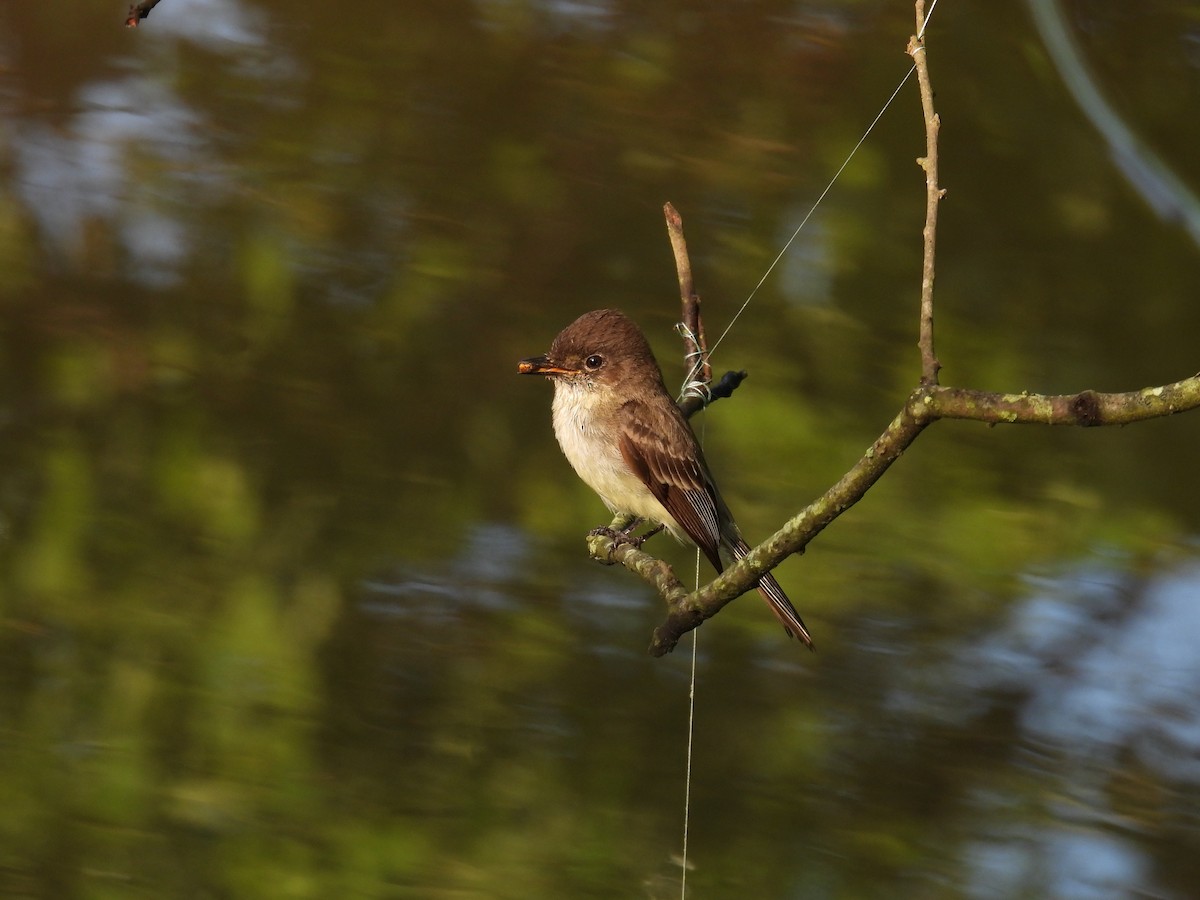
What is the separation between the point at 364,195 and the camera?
10.2 ft

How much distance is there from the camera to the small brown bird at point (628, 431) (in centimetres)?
194

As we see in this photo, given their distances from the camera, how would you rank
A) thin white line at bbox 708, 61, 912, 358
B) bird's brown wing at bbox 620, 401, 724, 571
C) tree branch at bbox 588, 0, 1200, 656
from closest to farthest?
tree branch at bbox 588, 0, 1200, 656 < bird's brown wing at bbox 620, 401, 724, 571 < thin white line at bbox 708, 61, 912, 358

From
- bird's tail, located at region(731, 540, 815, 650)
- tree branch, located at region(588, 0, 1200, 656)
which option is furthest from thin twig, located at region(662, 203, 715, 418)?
tree branch, located at region(588, 0, 1200, 656)

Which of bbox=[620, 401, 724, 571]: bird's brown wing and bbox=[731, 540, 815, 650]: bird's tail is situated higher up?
bbox=[620, 401, 724, 571]: bird's brown wing

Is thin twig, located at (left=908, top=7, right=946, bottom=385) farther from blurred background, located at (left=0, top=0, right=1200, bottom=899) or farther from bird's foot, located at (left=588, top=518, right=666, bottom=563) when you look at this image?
blurred background, located at (left=0, top=0, right=1200, bottom=899)

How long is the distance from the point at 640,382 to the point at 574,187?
1.18 m

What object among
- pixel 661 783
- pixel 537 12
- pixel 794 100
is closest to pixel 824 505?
pixel 661 783

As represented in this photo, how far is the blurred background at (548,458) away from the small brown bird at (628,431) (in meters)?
0.70

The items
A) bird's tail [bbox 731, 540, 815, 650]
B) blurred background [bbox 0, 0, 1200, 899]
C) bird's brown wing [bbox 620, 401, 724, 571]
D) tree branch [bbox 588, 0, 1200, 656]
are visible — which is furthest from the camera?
blurred background [bbox 0, 0, 1200, 899]

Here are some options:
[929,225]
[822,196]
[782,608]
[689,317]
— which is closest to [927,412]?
[929,225]

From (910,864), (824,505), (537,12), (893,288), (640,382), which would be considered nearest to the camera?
(824,505)

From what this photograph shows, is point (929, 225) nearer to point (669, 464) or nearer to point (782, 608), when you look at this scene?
point (782, 608)

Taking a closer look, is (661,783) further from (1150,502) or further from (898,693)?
(1150,502)

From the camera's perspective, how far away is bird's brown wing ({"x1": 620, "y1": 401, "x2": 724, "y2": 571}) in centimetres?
197
